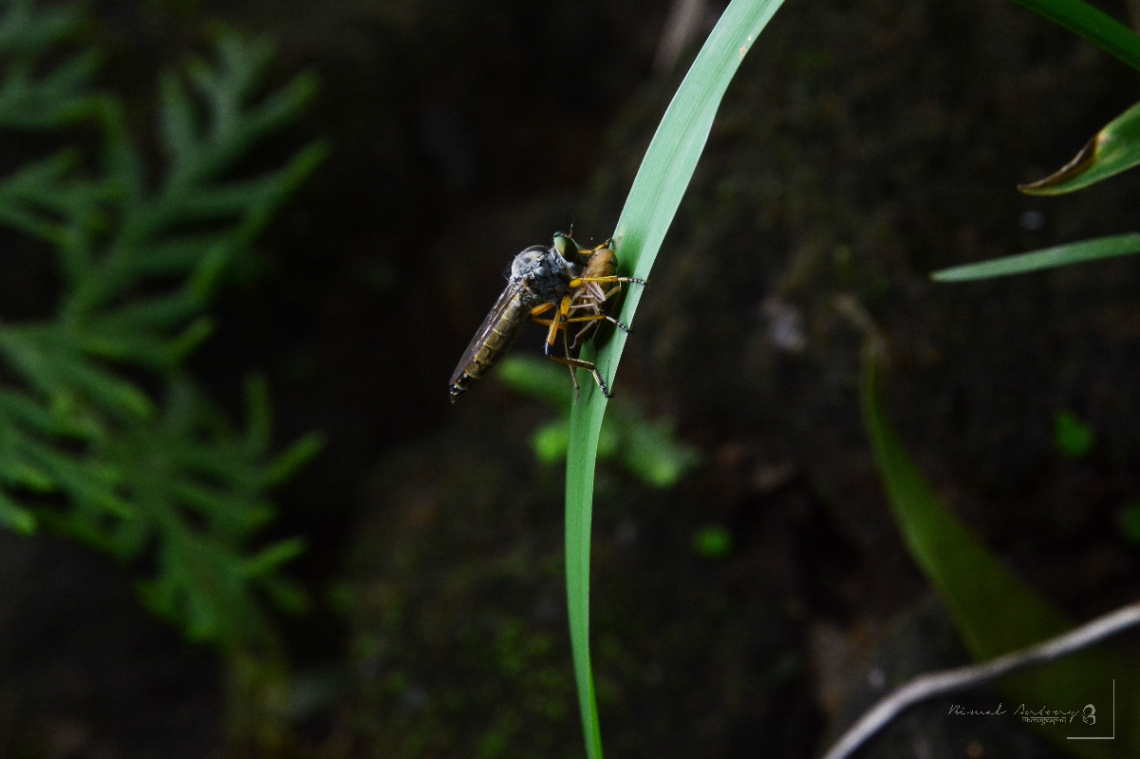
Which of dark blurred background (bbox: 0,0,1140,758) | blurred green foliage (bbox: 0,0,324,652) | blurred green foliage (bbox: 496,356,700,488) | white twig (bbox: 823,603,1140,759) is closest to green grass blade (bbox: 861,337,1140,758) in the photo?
white twig (bbox: 823,603,1140,759)

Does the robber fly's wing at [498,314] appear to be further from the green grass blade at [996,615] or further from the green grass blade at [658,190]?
the green grass blade at [996,615]

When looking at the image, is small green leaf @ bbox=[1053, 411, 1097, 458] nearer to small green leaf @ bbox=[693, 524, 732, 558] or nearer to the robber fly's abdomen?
small green leaf @ bbox=[693, 524, 732, 558]

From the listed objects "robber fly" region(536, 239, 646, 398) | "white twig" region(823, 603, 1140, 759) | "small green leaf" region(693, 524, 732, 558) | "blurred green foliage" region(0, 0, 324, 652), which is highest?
"blurred green foliage" region(0, 0, 324, 652)

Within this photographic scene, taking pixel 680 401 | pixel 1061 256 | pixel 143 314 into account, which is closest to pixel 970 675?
pixel 1061 256

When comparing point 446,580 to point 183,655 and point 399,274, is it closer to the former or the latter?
point 183,655

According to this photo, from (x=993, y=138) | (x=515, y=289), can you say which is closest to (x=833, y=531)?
(x=993, y=138)

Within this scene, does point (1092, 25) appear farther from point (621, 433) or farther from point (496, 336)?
point (621, 433)

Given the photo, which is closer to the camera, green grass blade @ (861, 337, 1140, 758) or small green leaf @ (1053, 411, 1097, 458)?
green grass blade @ (861, 337, 1140, 758)
